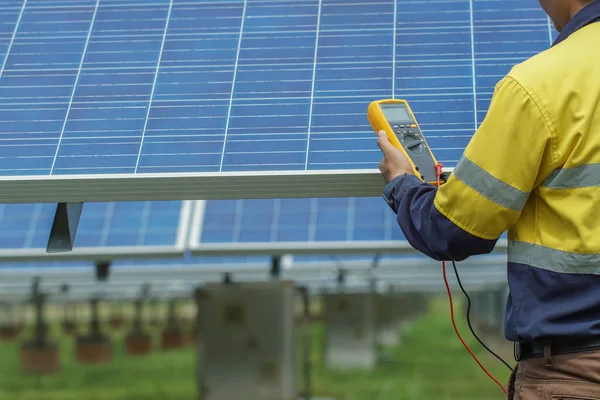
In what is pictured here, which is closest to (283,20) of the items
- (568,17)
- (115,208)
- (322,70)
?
(322,70)

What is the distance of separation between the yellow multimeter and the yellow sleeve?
0.42 m

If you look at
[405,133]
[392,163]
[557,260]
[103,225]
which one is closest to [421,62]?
[405,133]

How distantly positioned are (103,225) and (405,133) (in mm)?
6328

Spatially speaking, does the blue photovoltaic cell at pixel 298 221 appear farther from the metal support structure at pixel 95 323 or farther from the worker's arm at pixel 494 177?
the metal support structure at pixel 95 323

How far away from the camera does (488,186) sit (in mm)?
2918

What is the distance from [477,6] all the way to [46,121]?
2.05 meters

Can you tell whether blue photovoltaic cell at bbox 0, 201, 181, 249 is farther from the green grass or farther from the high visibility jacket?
the high visibility jacket

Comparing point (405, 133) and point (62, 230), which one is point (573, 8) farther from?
point (62, 230)

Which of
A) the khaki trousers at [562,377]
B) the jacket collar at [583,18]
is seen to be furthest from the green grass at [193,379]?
the jacket collar at [583,18]

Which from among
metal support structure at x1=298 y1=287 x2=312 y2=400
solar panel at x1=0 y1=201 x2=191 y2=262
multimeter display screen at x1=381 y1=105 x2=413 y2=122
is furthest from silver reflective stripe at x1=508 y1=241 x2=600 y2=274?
metal support structure at x1=298 y1=287 x2=312 y2=400

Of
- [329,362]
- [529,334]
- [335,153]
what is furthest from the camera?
[329,362]

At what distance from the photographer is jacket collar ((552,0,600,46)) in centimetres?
305

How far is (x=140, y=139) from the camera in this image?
4.09 m

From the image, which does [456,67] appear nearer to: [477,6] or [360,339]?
[477,6]
